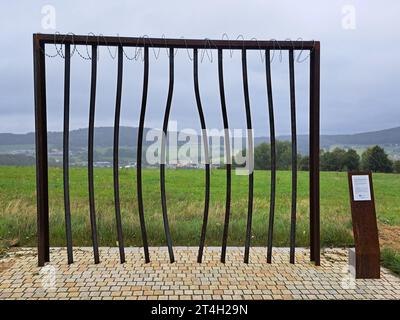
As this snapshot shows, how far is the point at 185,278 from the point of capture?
4.63m

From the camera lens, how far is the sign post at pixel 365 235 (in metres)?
4.71

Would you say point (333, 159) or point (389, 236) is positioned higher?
point (333, 159)

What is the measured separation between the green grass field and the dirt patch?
48 centimetres

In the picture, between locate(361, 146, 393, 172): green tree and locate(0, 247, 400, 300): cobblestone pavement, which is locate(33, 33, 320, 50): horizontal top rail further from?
locate(361, 146, 393, 172): green tree

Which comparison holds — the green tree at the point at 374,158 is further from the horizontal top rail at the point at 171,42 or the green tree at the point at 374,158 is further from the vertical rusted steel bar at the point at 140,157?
the vertical rusted steel bar at the point at 140,157

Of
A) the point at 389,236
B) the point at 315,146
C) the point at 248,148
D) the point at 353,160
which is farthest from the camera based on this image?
the point at 353,160

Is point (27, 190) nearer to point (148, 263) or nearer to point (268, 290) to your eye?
point (148, 263)


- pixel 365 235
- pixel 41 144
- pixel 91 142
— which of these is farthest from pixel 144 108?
pixel 365 235

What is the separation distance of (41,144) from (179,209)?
379 cm

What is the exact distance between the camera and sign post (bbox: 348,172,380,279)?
471 centimetres

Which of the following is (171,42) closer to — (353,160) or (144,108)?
(144,108)

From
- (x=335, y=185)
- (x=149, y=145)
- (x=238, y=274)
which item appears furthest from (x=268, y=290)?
(x=335, y=185)

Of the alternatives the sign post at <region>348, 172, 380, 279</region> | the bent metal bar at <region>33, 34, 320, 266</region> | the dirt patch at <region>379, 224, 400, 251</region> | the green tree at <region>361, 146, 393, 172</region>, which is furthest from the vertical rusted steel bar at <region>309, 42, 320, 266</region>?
the green tree at <region>361, 146, 393, 172</region>

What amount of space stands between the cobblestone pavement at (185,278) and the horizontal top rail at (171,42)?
2.74m
